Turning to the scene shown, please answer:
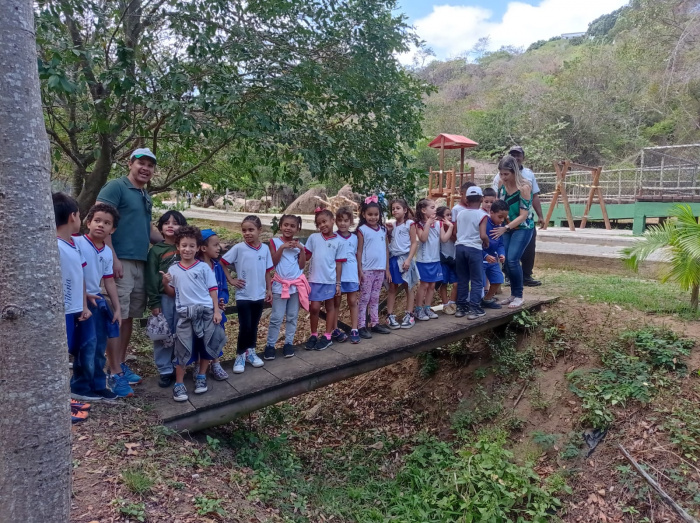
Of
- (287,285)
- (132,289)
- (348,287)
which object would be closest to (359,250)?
(348,287)

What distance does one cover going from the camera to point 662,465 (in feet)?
12.2

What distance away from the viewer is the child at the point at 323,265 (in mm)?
4535

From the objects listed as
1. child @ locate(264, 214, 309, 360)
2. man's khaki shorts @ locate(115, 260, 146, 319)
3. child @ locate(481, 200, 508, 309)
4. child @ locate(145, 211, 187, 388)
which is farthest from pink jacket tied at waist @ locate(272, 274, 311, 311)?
child @ locate(481, 200, 508, 309)

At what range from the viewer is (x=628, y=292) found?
591 cm

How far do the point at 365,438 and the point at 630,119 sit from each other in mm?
26154

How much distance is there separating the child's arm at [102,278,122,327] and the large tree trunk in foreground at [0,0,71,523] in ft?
5.90

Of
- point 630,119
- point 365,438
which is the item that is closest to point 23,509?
point 365,438

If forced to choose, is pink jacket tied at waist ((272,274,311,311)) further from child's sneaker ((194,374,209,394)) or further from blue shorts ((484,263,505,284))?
blue shorts ((484,263,505,284))

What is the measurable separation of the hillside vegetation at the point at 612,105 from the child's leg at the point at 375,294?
17.0 metres

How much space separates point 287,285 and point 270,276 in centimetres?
19

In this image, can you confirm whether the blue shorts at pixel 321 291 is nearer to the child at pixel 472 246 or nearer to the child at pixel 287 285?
the child at pixel 287 285

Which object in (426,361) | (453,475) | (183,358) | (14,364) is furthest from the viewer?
(426,361)

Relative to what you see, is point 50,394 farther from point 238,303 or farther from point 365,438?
point 365,438

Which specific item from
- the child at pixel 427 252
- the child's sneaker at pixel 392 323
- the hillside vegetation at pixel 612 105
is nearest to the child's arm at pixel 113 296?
the child's sneaker at pixel 392 323
